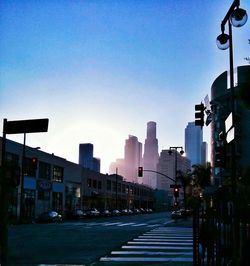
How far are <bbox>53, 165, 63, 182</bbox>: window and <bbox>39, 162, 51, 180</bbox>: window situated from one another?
2.21 meters

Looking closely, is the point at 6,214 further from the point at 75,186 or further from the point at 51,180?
the point at 75,186

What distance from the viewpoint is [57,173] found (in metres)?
72.4

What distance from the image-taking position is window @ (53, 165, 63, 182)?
70875 millimetres

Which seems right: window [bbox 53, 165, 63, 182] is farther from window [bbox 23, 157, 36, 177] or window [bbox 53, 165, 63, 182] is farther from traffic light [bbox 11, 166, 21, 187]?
traffic light [bbox 11, 166, 21, 187]

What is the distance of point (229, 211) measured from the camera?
301 inches

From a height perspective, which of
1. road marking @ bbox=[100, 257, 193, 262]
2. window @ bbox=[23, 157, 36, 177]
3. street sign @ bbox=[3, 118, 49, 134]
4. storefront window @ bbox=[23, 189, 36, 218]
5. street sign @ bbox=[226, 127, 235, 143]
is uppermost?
window @ bbox=[23, 157, 36, 177]

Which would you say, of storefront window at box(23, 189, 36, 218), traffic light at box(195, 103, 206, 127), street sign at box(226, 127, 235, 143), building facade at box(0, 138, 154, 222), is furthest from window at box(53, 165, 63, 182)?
street sign at box(226, 127, 235, 143)

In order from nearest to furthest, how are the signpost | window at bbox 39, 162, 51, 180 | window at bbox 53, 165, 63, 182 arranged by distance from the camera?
the signpost < window at bbox 39, 162, 51, 180 < window at bbox 53, 165, 63, 182

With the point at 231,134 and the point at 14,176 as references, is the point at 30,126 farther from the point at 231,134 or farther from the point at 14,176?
the point at 231,134

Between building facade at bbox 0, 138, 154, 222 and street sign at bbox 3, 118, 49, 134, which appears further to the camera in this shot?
building facade at bbox 0, 138, 154, 222

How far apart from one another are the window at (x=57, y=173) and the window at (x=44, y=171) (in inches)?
86.9

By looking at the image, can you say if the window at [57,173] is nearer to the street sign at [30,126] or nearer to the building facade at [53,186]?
the building facade at [53,186]

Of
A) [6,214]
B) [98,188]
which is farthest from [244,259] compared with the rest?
[98,188]

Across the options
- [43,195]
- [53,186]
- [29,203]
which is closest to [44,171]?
[43,195]
